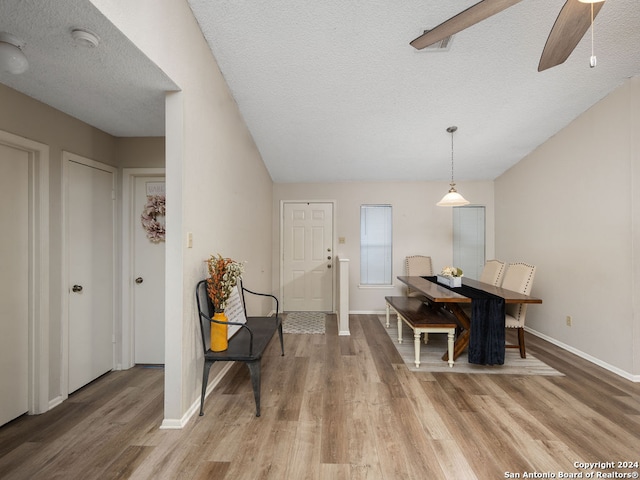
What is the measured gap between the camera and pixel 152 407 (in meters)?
2.26

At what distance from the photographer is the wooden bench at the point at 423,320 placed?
116 inches

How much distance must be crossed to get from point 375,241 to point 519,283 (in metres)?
2.35

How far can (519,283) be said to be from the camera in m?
3.38

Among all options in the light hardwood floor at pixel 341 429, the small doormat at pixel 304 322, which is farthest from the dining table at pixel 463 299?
the small doormat at pixel 304 322

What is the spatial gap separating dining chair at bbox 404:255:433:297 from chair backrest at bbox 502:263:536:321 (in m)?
1.34

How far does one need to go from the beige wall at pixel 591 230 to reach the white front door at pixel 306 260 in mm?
3084

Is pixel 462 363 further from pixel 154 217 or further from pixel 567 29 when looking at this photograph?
pixel 154 217

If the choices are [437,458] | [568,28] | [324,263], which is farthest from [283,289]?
[568,28]

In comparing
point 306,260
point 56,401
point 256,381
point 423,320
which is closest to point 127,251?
point 56,401

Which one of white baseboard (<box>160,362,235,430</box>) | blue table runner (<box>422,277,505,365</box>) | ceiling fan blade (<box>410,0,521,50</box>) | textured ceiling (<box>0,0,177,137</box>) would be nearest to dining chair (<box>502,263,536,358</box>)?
blue table runner (<box>422,277,505,365</box>)

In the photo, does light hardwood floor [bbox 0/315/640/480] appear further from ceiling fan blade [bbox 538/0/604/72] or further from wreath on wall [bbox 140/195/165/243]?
ceiling fan blade [bbox 538/0/604/72]

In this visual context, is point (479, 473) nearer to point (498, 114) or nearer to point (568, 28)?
point (568, 28)

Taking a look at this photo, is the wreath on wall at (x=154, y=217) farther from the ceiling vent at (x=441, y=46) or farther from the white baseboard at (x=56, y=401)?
the ceiling vent at (x=441, y=46)

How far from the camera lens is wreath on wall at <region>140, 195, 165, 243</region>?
2.87 m
